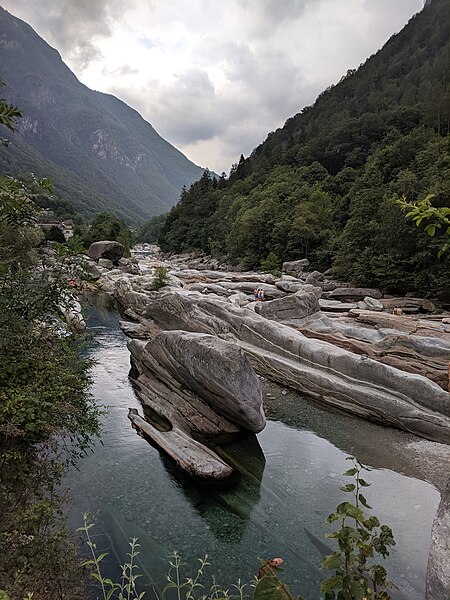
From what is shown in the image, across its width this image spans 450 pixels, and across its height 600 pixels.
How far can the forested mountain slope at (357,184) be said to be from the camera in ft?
97.8

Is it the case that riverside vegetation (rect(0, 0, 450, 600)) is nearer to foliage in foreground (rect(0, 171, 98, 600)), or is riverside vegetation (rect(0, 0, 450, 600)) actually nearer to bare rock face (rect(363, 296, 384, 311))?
foliage in foreground (rect(0, 171, 98, 600))

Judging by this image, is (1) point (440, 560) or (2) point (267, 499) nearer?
(1) point (440, 560)

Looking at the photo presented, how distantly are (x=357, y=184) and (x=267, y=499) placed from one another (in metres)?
43.7

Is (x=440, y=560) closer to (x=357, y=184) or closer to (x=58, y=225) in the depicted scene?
(x=357, y=184)

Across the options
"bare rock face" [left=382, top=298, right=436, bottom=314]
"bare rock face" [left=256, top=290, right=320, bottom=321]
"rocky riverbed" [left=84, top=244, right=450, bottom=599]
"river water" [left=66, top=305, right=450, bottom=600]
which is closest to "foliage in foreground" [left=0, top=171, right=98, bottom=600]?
"river water" [left=66, top=305, right=450, bottom=600]

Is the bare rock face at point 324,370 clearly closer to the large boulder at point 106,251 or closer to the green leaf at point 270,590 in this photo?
the green leaf at point 270,590

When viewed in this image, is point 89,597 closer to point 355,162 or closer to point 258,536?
point 258,536

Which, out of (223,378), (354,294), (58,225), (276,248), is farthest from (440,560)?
(58,225)

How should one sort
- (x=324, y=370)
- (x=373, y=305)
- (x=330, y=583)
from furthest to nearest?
(x=373, y=305) → (x=324, y=370) → (x=330, y=583)

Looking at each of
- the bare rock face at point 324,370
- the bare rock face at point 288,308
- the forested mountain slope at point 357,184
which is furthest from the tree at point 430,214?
the bare rock face at point 288,308

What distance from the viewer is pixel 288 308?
2009 centimetres

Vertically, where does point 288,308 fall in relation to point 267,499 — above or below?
above

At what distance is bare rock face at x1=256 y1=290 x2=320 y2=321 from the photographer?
19.9 metres

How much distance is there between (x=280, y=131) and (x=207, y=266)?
213ft
